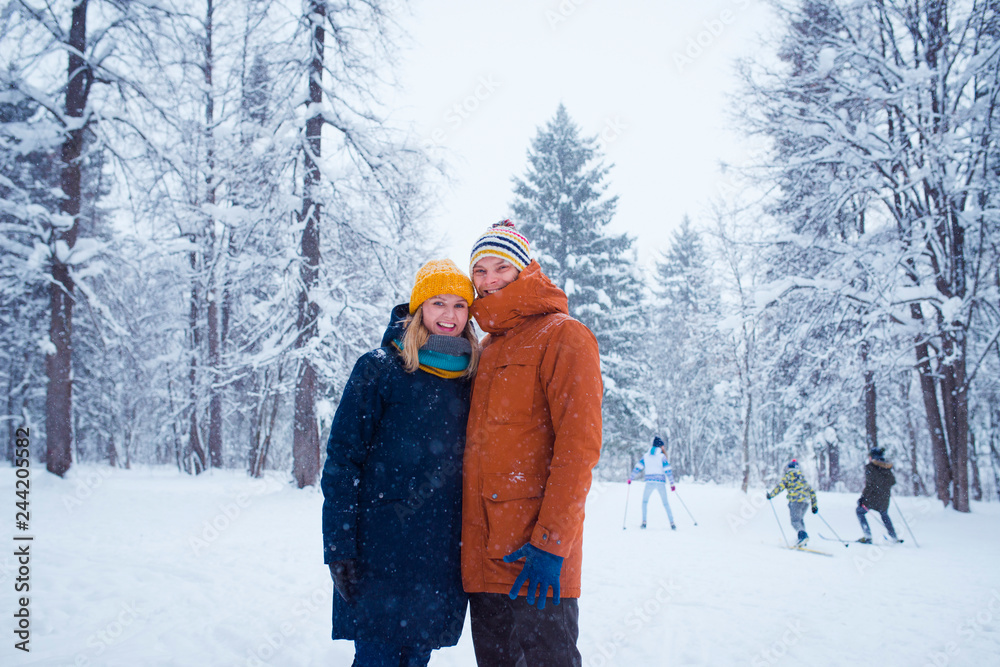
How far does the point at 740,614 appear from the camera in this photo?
452 centimetres

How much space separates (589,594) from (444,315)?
3936 mm

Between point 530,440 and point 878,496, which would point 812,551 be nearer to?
point 878,496

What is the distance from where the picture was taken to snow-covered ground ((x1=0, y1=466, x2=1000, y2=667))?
3539mm

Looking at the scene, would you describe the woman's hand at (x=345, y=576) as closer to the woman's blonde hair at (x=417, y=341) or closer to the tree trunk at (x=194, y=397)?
the woman's blonde hair at (x=417, y=341)

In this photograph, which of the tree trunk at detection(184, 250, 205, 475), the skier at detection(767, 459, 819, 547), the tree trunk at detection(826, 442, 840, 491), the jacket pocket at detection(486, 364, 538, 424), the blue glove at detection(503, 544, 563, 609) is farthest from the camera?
the tree trunk at detection(826, 442, 840, 491)

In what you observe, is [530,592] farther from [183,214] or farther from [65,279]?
[183,214]

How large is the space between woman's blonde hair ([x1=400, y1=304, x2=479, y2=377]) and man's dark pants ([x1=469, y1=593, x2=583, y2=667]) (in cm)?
103

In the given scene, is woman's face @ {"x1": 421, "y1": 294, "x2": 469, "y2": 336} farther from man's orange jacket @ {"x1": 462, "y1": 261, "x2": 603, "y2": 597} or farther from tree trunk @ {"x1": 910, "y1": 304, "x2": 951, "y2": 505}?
tree trunk @ {"x1": 910, "y1": 304, "x2": 951, "y2": 505}

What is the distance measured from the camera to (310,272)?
416 inches

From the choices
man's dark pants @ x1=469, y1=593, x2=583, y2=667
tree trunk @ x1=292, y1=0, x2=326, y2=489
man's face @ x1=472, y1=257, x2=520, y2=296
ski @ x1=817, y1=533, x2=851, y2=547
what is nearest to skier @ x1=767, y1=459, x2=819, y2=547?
ski @ x1=817, y1=533, x2=851, y2=547

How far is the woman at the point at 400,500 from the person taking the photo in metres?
2.09

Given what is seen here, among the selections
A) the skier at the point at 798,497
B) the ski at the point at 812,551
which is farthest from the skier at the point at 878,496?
the ski at the point at 812,551

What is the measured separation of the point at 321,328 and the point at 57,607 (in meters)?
6.62

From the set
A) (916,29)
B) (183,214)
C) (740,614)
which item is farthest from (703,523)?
(183,214)
